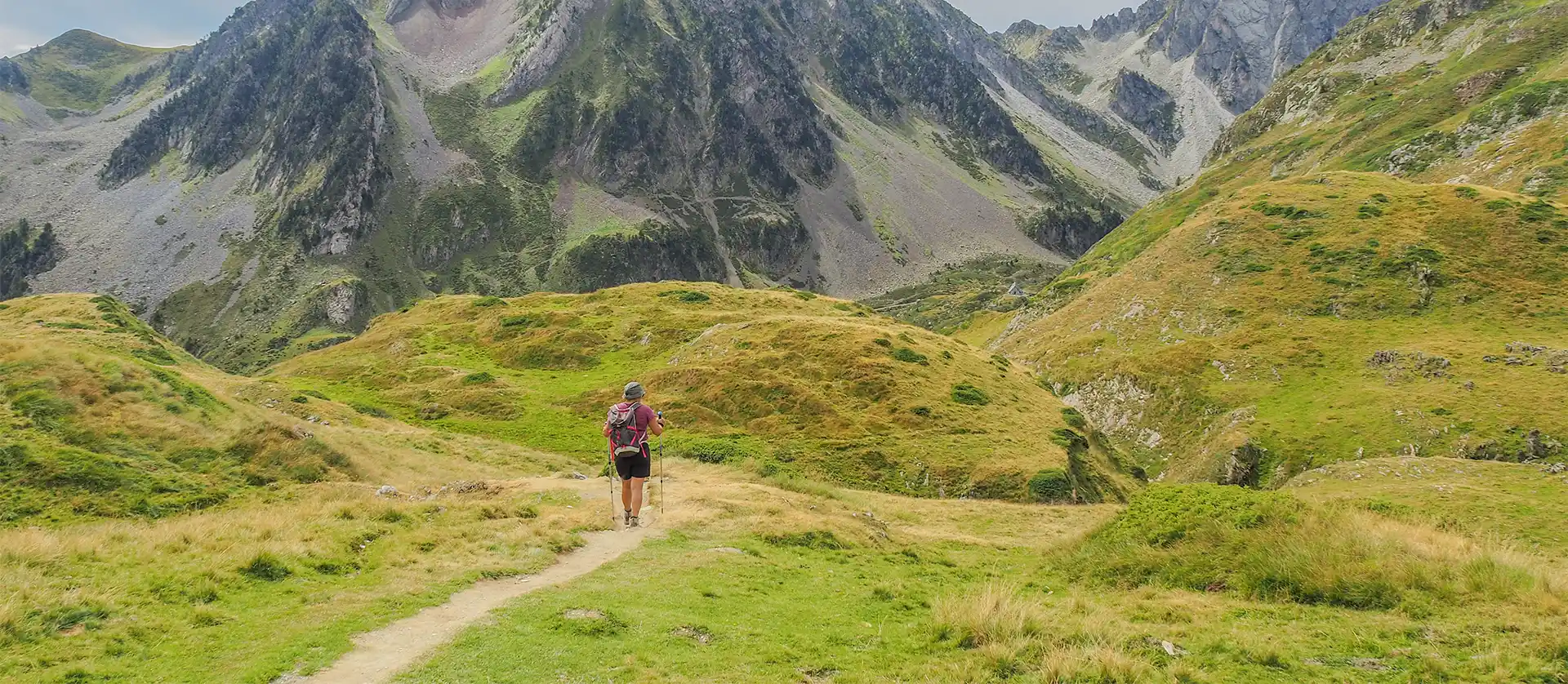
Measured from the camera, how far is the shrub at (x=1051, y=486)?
3253cm

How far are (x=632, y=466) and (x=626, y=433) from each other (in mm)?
1051

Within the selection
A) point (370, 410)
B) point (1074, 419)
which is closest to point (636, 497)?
point (1074, 419)

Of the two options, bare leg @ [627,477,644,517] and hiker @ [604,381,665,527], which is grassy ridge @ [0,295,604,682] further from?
hiker @ [604,381,665,527]

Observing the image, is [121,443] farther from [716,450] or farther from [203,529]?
[716,450]

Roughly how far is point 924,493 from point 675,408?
14.9m

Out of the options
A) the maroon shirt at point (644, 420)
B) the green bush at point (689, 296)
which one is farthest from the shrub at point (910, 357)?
the maroon shirt at point (644, 420)

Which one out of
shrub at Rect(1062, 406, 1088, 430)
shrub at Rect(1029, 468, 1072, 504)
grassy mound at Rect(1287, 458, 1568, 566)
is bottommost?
shrub at Rect(1029, 468, 1072, 504)

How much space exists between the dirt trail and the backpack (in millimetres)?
2527

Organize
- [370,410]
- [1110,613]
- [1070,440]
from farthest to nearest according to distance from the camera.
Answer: [370,410]
[1070,440]
[1110,613]

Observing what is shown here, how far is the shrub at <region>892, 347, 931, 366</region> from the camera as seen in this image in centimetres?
4484

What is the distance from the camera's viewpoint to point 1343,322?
51.0 metres

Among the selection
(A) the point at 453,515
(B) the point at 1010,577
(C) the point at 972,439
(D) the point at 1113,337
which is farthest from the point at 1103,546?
(D) the point at 1113,337

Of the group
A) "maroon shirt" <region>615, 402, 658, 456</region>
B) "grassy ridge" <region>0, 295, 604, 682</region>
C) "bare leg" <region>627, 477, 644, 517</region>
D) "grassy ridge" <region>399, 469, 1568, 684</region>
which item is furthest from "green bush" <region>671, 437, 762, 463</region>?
"grassy ridge" <region>399, 469, 1568, 684</region>

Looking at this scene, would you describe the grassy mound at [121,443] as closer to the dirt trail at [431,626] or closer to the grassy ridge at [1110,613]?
the dirt trail at [431,626]
